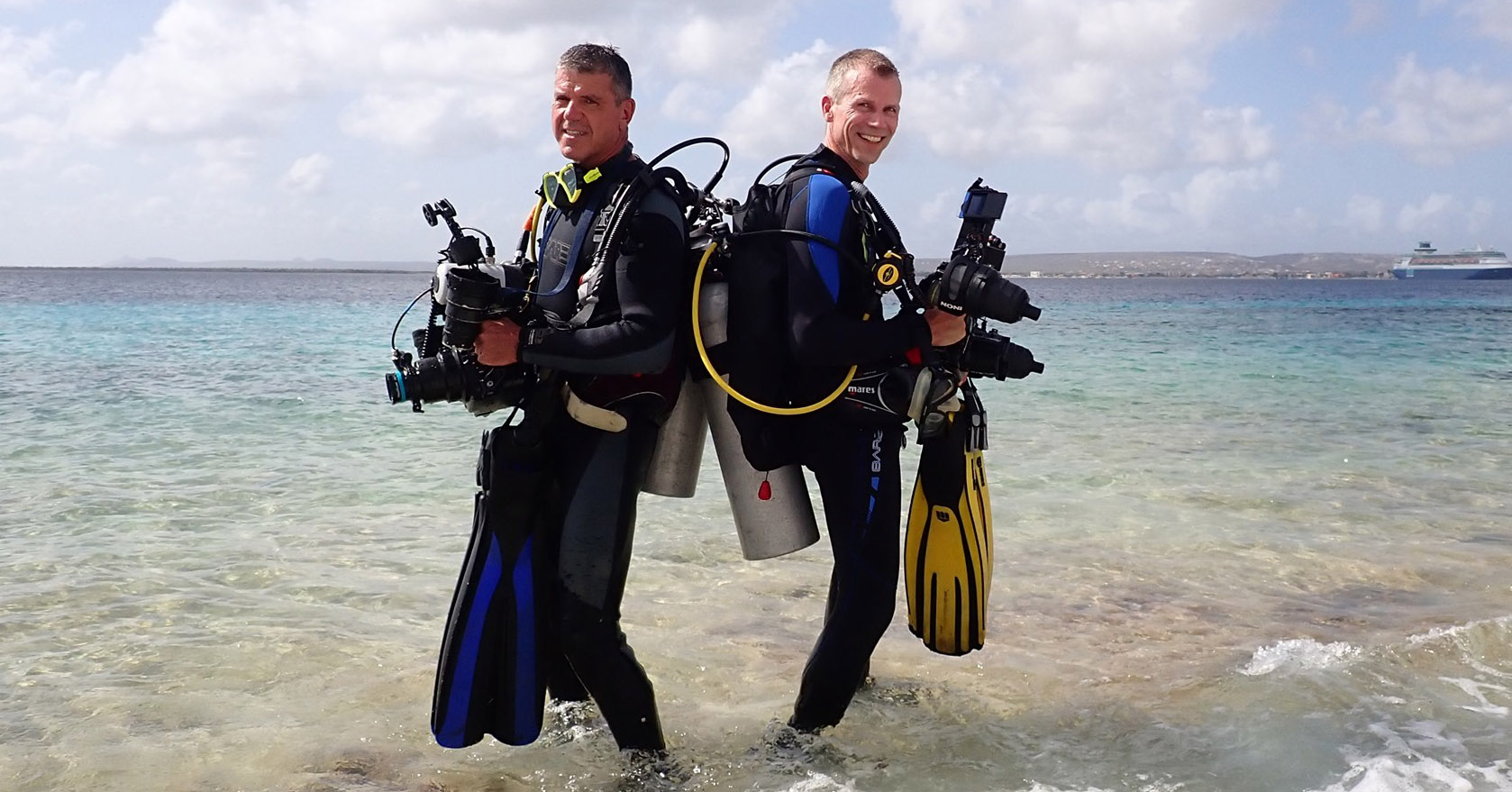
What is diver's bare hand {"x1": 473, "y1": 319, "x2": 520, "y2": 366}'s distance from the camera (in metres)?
3.01

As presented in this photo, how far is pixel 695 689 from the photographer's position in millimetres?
4312

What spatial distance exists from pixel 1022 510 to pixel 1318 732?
387cm

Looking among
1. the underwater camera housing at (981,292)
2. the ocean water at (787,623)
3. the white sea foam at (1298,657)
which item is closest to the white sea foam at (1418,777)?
the ocean water at (787,623)

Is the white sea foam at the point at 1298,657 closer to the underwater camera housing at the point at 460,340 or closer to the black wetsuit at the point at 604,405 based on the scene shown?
the black wetsuit at the point at 604,405

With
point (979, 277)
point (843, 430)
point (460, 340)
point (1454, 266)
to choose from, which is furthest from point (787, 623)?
point (1454, 266)

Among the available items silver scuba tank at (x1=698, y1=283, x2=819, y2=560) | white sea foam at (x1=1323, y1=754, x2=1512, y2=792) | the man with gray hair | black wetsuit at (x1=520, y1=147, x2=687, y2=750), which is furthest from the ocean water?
silver scuba tank at (x1=698, y1=283, x2=819, y2=560)

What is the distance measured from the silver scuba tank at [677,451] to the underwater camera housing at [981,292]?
0.78m

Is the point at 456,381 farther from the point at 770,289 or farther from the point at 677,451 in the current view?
the point at 770,289

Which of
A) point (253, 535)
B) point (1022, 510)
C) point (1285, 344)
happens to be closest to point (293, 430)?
point (253, 535)

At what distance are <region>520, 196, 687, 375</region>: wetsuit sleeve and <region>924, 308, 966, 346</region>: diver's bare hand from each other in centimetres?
73

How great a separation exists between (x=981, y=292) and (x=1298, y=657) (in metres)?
2.52

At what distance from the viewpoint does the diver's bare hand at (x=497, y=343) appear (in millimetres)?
3006

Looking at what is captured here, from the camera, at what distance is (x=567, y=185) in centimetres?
332

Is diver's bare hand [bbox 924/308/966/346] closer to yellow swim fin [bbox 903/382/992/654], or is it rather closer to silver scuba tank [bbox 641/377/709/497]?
yellow swim fin [bbox 903/382/992/654]
